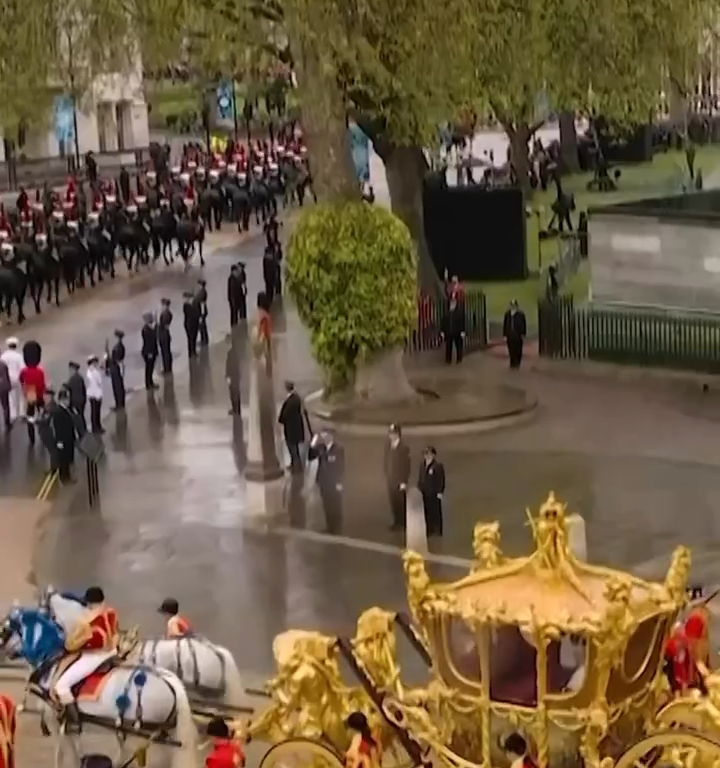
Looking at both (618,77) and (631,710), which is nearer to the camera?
(631,710)

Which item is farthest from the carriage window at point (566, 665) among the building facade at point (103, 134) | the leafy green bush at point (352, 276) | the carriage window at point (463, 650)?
the building facade at point (103, 134)

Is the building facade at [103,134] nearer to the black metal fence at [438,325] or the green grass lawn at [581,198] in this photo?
the green grass lawn at [581,198]

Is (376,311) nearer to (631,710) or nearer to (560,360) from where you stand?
(560,360)

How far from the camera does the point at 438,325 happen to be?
30.7 meters

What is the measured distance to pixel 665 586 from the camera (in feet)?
Answer: 35.6

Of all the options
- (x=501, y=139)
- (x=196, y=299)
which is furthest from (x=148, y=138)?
(x=196, y=299)

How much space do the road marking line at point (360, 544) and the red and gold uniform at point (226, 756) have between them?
7.30 metres

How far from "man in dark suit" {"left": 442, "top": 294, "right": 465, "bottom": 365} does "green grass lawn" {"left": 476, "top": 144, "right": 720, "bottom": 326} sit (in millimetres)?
3303

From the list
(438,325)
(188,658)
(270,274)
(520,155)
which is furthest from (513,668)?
(520,155)

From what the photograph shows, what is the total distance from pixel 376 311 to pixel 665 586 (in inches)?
553

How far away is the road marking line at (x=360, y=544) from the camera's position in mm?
18609

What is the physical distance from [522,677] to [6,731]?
10.6ft

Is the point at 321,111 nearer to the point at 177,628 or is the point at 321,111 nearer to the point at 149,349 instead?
the point at 149,349

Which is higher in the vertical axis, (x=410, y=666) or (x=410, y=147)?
(x=410, y=147)
